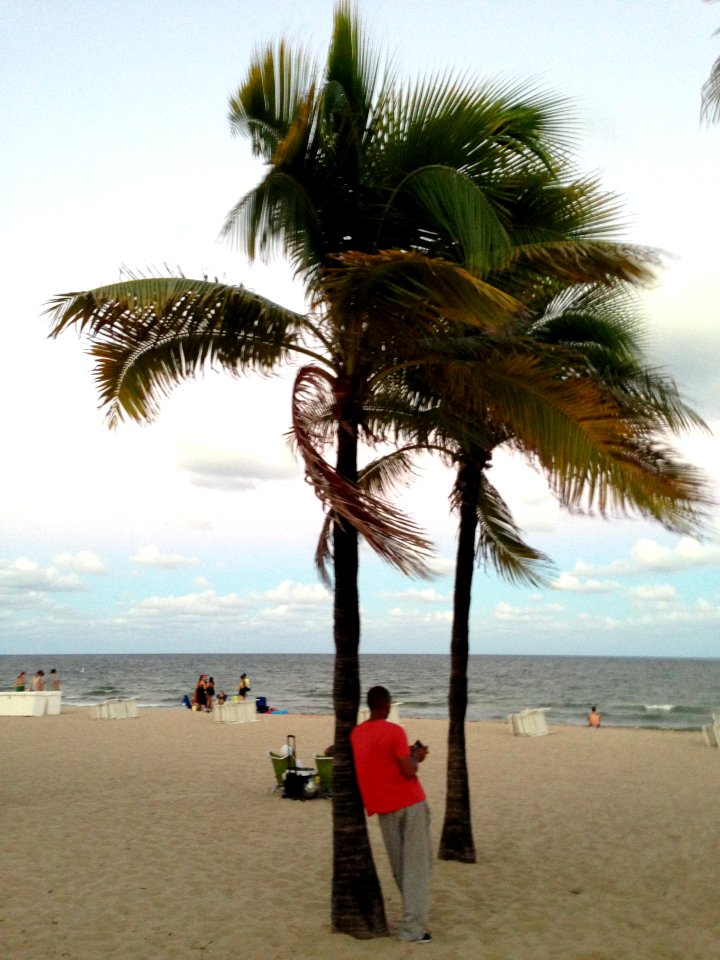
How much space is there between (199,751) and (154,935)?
39.4 feet

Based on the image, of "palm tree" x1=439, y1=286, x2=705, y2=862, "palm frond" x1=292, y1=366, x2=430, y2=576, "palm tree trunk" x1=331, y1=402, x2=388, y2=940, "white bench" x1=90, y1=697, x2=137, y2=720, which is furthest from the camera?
"white bench" x1=90, y1=697, x2=137, y2=720

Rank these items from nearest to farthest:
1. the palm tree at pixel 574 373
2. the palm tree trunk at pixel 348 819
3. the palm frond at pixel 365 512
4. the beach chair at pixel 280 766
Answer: the palm frond at pixel 365 512 → the palm tree trunk at pixel 348 819 → the palm tree at pixel 574 373 → the beach chair at pixel 280 766

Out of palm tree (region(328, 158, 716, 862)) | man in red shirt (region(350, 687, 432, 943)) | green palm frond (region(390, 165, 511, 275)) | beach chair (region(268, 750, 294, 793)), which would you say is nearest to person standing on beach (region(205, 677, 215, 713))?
beach chair (region(268, 750, 294, 793))

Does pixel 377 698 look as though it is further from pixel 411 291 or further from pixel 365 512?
pixel 411 291

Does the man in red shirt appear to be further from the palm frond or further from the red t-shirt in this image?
the palm frond

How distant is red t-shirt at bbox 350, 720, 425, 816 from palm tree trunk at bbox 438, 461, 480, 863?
2.81 metres

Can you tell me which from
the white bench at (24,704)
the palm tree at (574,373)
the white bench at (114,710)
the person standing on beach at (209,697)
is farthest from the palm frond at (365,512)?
the person standing on beach at (209,697)

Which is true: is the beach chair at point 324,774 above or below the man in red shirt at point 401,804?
below

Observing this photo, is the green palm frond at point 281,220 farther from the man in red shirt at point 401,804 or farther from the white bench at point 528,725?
the white bench at point 528,725

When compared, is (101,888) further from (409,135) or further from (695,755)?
(695,755)

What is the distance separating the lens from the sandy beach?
5.96 metres

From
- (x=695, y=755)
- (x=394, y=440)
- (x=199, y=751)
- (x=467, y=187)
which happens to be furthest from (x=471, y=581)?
(x=695, y=755)

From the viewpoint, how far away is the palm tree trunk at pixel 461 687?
8.30 metres

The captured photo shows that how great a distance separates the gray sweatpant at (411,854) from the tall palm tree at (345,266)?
0.36 m
